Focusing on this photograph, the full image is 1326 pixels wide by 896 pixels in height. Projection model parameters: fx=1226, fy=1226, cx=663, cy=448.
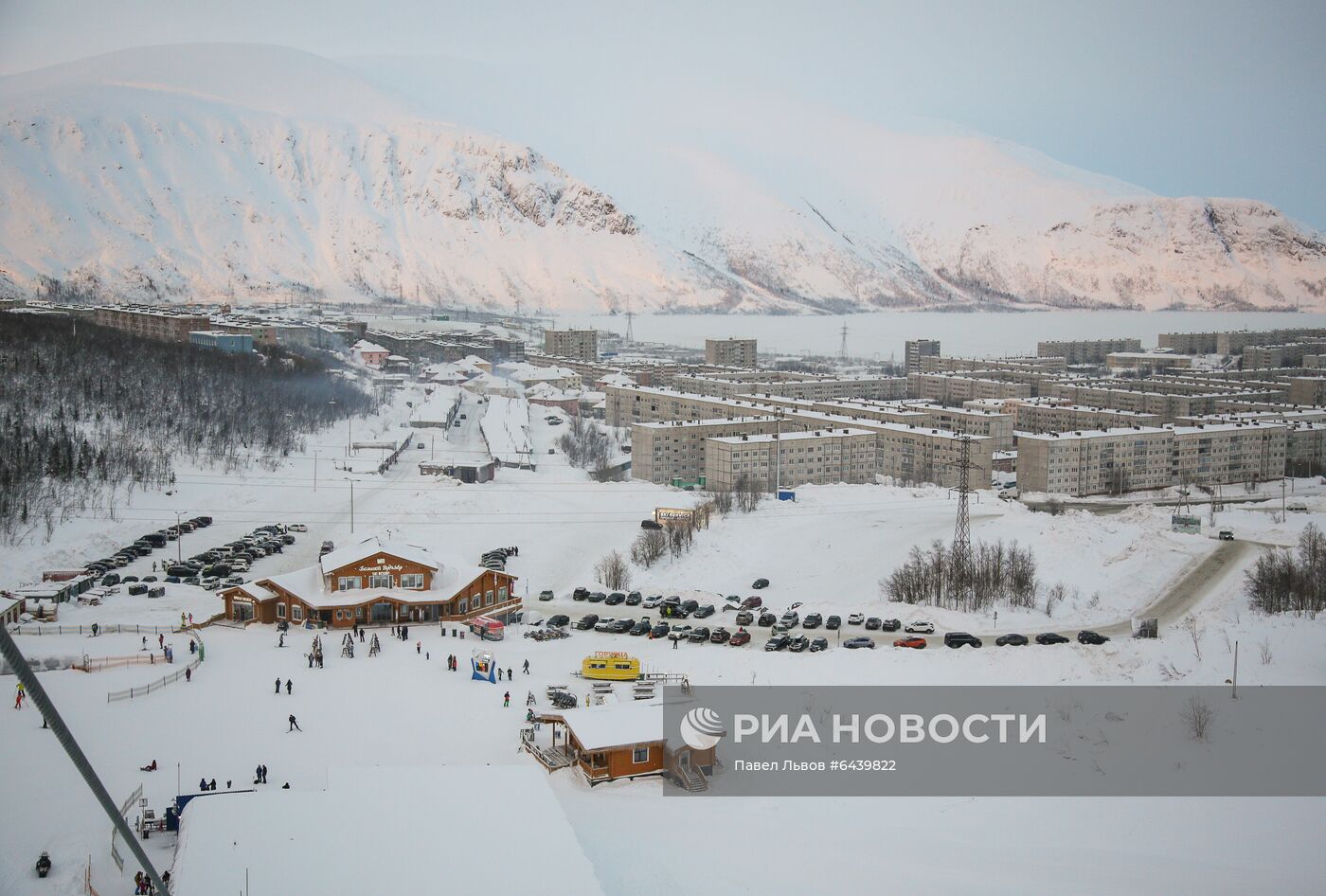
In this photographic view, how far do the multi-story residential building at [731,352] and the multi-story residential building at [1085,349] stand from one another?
8.72 m

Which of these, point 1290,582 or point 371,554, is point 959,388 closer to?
point 1290,582

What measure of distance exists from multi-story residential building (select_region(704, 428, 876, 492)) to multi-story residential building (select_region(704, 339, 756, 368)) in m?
18.1

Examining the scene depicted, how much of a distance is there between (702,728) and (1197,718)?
2082 millimetres

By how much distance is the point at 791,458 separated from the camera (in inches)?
561

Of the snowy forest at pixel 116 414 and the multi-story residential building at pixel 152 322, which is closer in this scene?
the snowy forest at pixel 116 414

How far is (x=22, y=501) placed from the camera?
895cm

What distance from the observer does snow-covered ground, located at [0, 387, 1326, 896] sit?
4.09 metres

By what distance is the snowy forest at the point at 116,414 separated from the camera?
32.0 ft

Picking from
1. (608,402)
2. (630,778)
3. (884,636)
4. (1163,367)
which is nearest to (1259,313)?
(1163,367)

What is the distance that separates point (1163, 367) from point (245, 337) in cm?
2244

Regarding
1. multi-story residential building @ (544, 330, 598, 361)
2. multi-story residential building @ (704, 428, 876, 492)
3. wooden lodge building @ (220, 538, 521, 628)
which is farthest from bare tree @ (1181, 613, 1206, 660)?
multi-story residential building @ (544, 330, 598, 361)

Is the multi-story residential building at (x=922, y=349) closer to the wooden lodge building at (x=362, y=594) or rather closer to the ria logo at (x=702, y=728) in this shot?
the wooden lodge building at (x=362, y=594)

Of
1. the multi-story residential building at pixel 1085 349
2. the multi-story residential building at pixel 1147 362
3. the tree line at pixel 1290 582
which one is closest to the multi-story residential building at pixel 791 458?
the tree line at pixel 1290 582

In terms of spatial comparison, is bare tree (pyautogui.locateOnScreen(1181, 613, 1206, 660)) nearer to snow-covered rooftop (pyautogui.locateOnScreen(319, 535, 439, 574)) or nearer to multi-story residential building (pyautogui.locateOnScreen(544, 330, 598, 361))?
snow-covered rooftop (pyautogui.locateOnScreen(319, 535, 439, 574))
